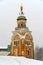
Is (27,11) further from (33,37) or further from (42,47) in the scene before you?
(42,47)

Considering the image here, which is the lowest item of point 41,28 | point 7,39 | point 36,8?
point 7,39

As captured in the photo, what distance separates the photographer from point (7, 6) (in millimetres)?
1925

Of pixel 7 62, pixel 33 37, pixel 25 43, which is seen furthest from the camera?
pixel 33 37

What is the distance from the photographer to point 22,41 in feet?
5.61

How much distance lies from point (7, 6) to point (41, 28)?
53 cm

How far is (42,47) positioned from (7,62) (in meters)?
1.34

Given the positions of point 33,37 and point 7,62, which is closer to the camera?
point 7,62

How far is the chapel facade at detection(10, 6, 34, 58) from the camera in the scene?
170cm

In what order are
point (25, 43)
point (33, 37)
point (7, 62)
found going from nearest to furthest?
1. point (7, 62)
2. point (25, 43)
3. point (33, 37)

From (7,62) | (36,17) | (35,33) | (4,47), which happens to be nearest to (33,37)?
(35,33)

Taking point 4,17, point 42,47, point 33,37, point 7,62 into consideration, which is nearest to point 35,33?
point 33,37

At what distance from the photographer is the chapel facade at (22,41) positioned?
170 centimetres

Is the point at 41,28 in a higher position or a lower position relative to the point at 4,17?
lower

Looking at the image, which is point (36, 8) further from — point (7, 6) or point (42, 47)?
point (42, 47)
